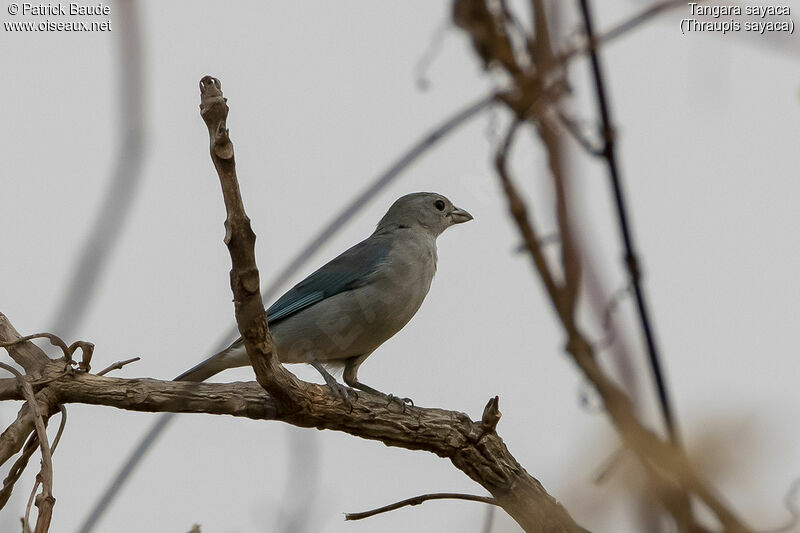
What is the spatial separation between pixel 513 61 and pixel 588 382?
1.38ft

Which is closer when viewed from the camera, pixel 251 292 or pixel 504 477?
pixel 251 292

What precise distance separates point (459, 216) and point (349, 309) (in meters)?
1.99

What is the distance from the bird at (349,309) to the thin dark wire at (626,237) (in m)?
4.69

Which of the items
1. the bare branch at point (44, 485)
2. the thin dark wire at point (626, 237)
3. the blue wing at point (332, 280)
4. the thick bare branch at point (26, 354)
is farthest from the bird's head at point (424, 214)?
the thin dark wire at point (626, 237)

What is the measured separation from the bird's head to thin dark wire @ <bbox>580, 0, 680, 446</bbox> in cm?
646

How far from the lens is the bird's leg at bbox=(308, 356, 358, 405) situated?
15.5 ft

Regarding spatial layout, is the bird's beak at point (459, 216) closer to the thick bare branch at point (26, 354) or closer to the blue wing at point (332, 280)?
the blue wing at point (332, 280)

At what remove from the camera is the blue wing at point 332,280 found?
6629 mm

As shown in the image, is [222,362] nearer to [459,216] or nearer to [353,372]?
[353,372]

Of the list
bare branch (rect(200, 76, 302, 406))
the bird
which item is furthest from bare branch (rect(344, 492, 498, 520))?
the bird

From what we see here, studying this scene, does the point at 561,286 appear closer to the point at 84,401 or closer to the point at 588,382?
the point at 588,382

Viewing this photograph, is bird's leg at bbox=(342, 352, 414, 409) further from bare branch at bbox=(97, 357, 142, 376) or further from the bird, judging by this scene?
bare branch at bbox=(97, 357, 142, 376)

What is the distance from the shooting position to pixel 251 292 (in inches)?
130

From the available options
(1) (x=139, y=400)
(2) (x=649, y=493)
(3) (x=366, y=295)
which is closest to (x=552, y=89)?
(2) (x=649, y=493)
